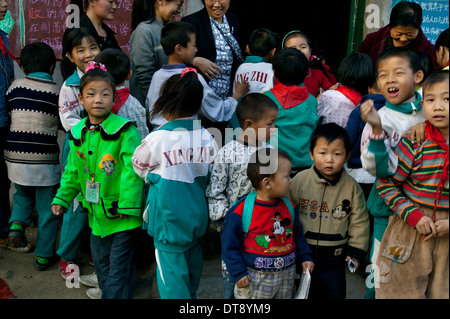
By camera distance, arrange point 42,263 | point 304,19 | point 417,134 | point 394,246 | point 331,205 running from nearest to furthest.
A: point 417,134, point 394,246, point 331,205, point 42,263, point 304,19

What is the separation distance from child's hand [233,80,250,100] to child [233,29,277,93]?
0.08 meters

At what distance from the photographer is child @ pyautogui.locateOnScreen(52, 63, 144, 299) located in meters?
2.95

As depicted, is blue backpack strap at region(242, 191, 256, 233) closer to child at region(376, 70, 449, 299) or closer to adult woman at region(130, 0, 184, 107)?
child at region(376, 70, 449, 299)

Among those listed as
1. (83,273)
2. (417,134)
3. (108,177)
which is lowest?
(83,273)

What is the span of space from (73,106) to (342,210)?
205 cm

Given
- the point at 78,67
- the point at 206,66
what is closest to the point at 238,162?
the point at 206,66

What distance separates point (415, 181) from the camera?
240 centimetres

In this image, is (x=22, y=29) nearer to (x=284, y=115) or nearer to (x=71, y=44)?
(x=71, y=44)

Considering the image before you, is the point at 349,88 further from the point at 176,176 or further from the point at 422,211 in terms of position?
the point at 176,176

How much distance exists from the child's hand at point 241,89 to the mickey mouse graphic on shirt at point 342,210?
4.33ft

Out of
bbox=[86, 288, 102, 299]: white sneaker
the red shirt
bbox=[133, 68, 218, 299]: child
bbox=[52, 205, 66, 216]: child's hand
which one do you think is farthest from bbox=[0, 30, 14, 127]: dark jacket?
the red shirt

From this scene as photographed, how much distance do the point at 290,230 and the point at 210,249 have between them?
1.64m

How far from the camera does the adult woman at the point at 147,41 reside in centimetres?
369

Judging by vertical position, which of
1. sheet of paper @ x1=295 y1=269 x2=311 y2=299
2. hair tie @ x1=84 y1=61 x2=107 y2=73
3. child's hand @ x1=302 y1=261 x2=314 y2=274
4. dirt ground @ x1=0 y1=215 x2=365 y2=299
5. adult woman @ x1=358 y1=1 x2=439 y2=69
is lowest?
dirt ground @ x1=0 y1=215 x2=365 y2=299
